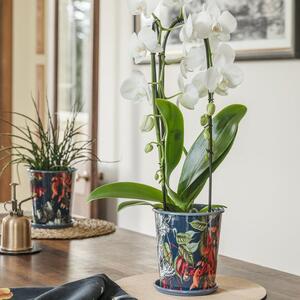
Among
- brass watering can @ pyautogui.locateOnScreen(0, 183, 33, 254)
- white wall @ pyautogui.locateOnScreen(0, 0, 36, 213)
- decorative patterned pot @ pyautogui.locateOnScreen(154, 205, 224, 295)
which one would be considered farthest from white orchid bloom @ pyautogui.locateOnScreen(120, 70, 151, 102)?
white wall @ pyautogui.locateOnScreen(0, 0, 36, 213)

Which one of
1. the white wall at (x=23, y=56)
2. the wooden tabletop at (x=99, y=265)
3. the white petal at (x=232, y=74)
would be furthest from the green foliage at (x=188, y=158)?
the white wall at (x=23, y=56)

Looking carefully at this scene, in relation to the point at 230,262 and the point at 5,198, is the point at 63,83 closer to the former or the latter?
the point at 5,198

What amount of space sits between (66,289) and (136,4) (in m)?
0.57

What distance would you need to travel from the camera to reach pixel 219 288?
1562 mm

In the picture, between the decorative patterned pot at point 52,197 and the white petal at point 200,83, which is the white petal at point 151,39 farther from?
the decorative patterned pot at point 52,197

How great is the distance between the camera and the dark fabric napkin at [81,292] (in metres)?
1.40

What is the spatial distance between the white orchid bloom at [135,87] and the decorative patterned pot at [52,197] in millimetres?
800

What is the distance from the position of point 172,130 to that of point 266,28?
0.90 m

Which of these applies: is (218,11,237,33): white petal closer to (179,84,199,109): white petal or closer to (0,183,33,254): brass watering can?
(179,84,199,109): white petal

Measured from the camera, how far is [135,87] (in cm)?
151

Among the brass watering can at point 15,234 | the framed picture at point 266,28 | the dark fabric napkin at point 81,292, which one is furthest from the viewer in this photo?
the framed picture at point 266,28

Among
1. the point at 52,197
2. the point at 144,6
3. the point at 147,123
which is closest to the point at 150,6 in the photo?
the point at 144,6

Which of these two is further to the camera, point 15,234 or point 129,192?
point 15,234

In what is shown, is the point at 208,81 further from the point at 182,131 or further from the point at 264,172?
the point at 264,172
